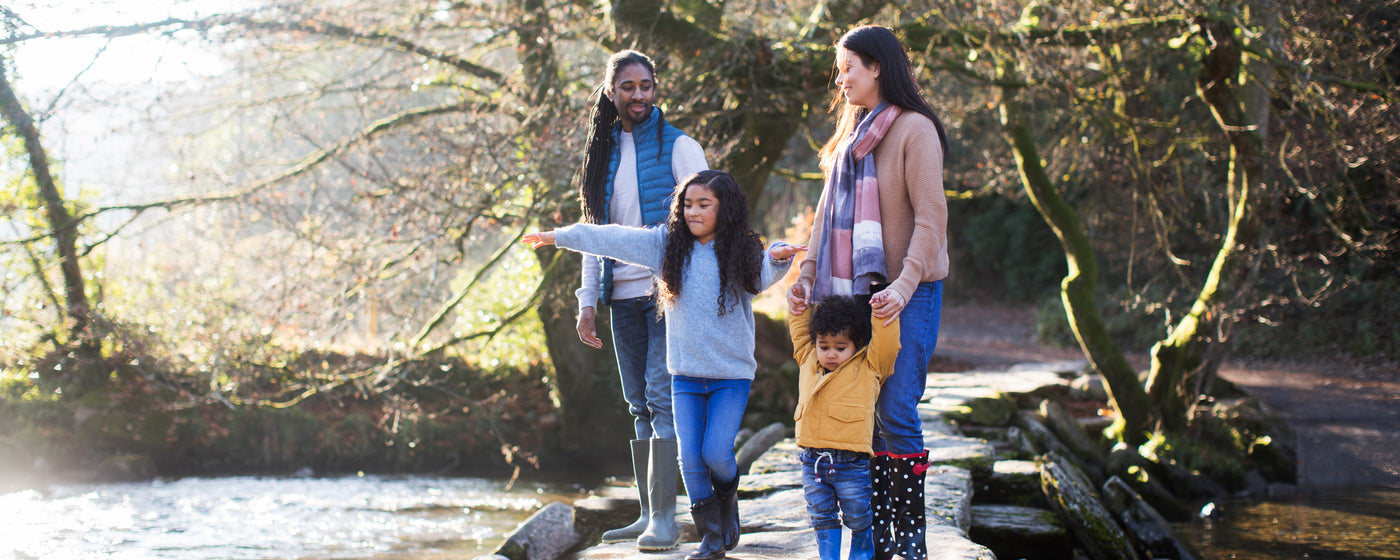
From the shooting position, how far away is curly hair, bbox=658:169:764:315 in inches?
128

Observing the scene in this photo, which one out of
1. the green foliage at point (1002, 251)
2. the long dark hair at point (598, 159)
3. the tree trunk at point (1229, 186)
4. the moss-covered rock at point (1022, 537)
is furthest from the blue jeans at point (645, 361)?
the green foliage at point (1002, 251)

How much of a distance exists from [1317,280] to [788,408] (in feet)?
28.8

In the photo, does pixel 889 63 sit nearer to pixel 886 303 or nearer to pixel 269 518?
pixel 886 303

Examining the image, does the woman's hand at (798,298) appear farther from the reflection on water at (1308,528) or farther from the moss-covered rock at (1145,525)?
the reflection on water at (1308,528)

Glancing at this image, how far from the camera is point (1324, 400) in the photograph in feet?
36.1

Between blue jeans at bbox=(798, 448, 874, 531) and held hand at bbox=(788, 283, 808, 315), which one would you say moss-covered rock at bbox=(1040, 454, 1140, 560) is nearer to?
blue jeans at bbox=(798, 448, 874, 531)

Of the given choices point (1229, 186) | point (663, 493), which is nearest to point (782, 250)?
point (663, 493)

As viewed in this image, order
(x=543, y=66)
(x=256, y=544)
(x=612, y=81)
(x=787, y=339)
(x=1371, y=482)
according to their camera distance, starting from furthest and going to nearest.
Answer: (x=787, y=339), (x=1371, y=482), (x=543, y=66), (x=256, y=544), (x=612, y=81)

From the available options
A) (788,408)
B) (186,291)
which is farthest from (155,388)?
(788,408)

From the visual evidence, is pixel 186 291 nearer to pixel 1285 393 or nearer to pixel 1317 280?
pixel 1285 393

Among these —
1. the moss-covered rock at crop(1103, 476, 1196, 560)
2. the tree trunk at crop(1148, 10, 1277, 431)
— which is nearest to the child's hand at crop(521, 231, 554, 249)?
the moss-covered rock at crop(1103, 476, 1196, 560)

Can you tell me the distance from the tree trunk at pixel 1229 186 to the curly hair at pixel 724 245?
4.79 meters

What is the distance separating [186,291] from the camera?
7.85m

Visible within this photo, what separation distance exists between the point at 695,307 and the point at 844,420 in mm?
643
